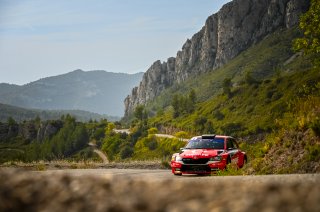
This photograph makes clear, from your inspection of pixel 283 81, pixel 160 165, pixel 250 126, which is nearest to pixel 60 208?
pixel 160 165

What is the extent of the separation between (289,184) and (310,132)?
1122cm

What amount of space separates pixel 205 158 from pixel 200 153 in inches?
16.2

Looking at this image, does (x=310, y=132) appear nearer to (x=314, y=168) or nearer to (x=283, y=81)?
(x=314, y=168)

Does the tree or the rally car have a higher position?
the tree

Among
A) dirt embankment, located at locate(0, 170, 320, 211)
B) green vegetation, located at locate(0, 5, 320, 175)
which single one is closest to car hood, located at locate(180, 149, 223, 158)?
green vegetation, located at locate(0, 5, 320, 175)

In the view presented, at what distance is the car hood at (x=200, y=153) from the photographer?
16.0 m

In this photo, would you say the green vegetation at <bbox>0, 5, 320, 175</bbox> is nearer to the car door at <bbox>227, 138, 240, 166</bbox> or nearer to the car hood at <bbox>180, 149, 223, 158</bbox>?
the car door at <bbox>227, 138, 240, 166</bbox>

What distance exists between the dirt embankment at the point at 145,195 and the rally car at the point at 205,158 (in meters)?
14.1

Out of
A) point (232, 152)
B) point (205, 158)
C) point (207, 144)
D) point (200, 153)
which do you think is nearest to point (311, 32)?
point (232, 152)

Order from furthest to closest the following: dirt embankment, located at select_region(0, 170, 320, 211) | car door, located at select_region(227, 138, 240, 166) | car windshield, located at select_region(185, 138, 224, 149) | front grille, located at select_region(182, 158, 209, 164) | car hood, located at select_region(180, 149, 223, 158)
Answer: car windshield, located at select_region(185, 138, 224, 149), car door, located at select_region(227, 138, 240, 166), car hood, located at select_region(180, 149, 223, 158), front grille, located at select_region(182, 158, 209, 164), dirt embankment, located at select_region(0, 170, 320, 211)

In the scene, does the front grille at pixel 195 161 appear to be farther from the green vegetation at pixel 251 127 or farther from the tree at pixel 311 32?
the tree at pixel 311 32

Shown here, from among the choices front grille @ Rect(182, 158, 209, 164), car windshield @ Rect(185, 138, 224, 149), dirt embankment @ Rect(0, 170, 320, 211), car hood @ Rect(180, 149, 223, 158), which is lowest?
front grille @ Rect(182, 158, 209, 164)

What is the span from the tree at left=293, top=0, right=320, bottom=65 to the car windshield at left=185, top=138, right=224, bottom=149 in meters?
5.18

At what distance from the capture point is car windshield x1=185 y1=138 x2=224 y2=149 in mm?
17158
